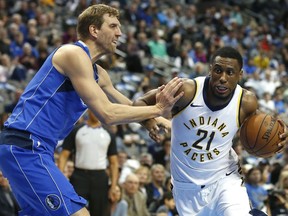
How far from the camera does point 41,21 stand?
16797 millimetres

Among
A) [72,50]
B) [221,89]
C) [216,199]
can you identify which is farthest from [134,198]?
[72,50]

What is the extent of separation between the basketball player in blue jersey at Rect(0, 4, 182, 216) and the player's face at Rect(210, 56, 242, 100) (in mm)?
869

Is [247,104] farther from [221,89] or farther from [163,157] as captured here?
[163,157]

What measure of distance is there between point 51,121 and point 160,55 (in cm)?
1402

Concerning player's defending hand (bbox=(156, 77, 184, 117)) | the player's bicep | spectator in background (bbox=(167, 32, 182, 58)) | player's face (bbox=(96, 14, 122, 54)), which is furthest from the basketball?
spectator in background (bbox=(167, 32, 182, 58))

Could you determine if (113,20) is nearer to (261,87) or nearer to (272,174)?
(272,174)

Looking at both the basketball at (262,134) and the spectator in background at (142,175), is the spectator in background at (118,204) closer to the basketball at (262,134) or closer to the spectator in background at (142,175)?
the spectator in background at (142,175)

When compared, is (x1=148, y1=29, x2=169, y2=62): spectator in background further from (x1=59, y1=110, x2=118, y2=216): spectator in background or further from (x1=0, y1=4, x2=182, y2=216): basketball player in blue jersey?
(x1=0, y1=4, x2=182, y2=216): basketball player in blue jersey

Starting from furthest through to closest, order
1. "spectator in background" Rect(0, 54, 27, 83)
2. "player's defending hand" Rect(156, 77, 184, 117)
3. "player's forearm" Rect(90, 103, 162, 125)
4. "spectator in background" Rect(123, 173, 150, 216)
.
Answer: "spectator in background" Rect(0, 54, 27, 83) → "spectator in background" Rect(123, 173, 150, 216) → "player's defending hand" Rect(156, 77, 184, 117) → "player's forearm" Rect(90, 103, 162, 125)

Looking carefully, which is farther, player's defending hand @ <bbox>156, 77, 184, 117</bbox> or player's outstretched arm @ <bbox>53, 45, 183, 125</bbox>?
player's defending hand @ <bbox>156, 77, 184, 117</bbox>

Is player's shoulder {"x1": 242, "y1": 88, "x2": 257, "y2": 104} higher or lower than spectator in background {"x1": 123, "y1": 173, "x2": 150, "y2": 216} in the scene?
higher

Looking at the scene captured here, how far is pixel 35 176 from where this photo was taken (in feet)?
17.2

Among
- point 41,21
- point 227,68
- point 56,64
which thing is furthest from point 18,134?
point 41,21

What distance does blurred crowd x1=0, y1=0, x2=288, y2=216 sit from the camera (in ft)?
35.9
